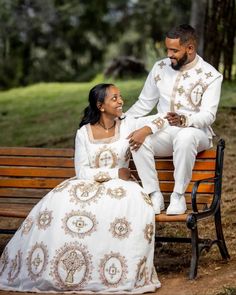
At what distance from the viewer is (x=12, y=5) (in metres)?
25.5

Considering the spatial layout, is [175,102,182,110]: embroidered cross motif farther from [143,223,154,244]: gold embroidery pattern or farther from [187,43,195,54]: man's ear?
[143,223,154,244]: gold embroidery pattern

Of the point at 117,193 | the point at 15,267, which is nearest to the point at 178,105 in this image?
the point at 117,193

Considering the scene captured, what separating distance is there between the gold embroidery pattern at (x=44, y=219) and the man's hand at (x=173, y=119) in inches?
46.5

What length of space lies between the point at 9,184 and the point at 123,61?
1191 centimetres

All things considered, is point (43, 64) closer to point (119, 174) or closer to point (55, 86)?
point (55, 86)

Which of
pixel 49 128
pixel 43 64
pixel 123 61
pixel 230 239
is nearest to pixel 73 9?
pixel 43 64

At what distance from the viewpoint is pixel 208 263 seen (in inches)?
285

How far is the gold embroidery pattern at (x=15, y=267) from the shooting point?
6492 millimetres

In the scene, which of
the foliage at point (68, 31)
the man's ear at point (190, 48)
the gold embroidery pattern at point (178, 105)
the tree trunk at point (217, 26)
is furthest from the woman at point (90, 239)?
the foliage at point (68, 31)

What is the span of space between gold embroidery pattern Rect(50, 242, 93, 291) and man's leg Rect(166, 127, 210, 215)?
0.79m

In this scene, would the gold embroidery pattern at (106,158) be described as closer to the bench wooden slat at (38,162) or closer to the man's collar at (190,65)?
the bench wooden slat at (38,162)

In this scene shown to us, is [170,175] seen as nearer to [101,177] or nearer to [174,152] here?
[174,152]

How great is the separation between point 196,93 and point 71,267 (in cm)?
179

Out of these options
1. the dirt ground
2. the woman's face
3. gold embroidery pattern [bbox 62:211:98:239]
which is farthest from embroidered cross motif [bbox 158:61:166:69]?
the dirt ground
